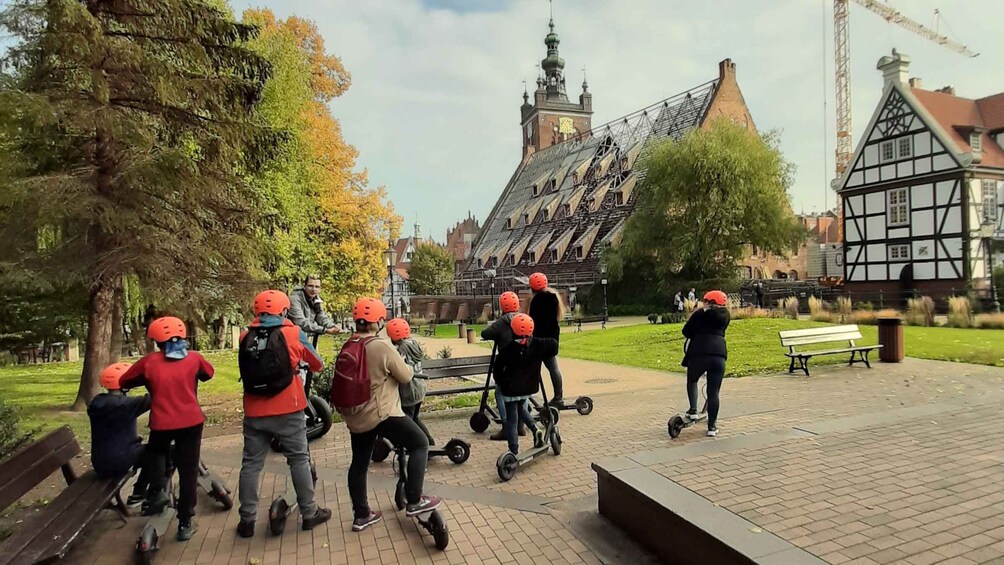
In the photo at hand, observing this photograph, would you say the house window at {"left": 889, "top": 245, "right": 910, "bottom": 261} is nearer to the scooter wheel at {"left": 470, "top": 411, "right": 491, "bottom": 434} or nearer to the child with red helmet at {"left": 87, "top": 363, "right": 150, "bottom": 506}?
the scooter wheel at {"left": 470, "top": 411, "right": 491, "bottom": 434}

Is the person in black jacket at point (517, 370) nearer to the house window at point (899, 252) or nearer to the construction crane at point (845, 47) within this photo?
the house window at point (899, 252)

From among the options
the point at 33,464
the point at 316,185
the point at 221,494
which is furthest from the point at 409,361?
the point at 316,185

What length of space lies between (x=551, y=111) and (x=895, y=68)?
53.3 m

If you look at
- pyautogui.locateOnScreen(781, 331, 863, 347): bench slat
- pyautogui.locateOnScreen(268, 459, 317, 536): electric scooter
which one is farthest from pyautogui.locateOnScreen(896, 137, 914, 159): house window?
pyautogui.locateOnScreen(268, 459, 317, 536): electric scooter

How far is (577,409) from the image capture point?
332 inches

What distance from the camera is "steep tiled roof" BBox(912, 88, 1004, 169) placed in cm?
2930

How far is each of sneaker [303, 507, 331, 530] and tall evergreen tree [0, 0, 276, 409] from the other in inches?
225

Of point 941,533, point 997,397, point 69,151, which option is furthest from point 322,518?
point 997,397

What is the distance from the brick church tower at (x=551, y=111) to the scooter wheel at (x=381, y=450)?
74747 millimetres

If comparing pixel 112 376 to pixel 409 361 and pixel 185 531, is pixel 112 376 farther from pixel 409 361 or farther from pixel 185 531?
pixel 409 361

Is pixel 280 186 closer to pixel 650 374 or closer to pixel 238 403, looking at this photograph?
pixel 238 403

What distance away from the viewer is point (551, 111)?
8138 centimetres

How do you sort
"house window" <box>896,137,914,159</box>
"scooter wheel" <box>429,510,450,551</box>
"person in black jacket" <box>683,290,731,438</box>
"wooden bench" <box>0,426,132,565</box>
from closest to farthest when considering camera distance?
1. "wooden bench" <box>0,426,132,565</box>
2. "scooter wheel" <box>429,510,450,551</box>
3. "person in black jacket" <box>683,290,731,438</box>
4. "house window" <box>896,137,914,159</box>

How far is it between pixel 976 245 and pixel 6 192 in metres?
35.2
